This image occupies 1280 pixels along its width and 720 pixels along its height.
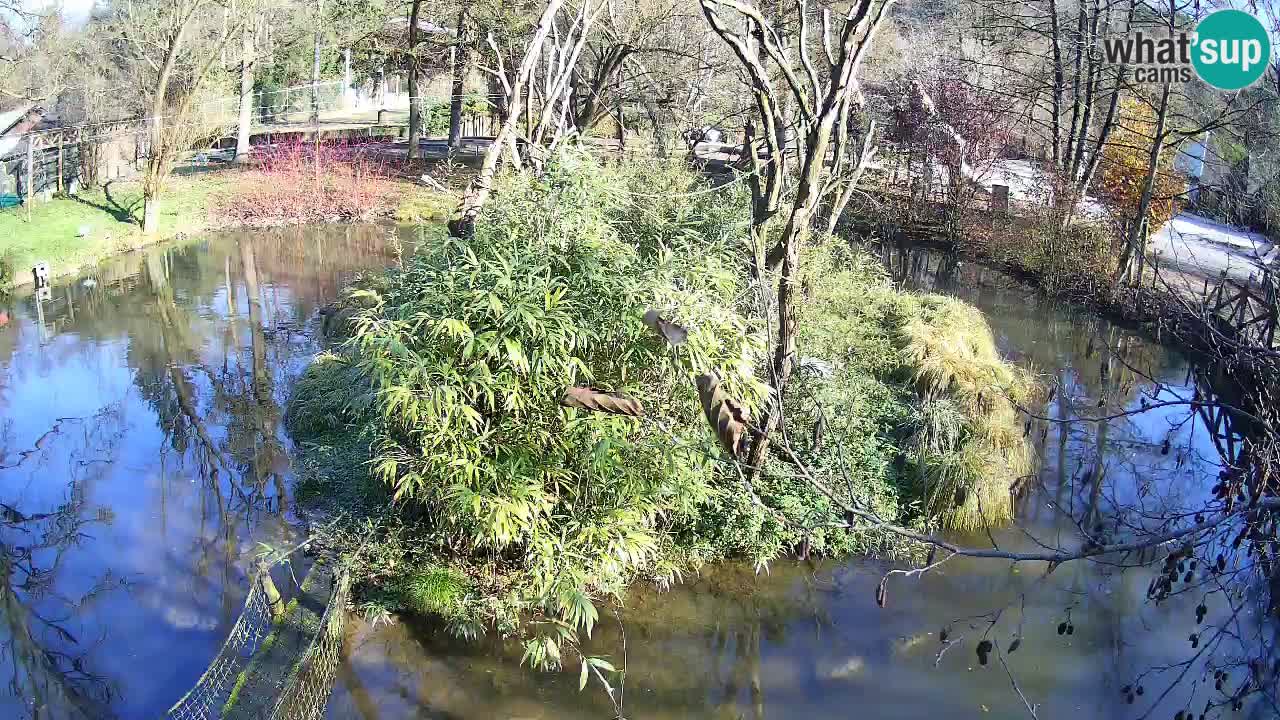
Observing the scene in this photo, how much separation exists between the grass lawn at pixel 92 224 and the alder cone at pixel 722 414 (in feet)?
45.0

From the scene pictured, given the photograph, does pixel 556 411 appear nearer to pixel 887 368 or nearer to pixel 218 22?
pixel 887 368

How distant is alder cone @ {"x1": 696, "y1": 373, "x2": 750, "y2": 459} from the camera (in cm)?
282

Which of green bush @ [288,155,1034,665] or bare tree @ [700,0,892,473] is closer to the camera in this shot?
green bush @ [288,155,1034,665]

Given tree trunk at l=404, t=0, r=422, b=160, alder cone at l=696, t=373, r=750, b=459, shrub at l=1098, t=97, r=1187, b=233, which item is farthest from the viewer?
tree trunk at l=404, t=0, r=422, b=160

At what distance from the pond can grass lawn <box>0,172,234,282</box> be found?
451 centimetres

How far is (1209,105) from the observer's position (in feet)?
48.6

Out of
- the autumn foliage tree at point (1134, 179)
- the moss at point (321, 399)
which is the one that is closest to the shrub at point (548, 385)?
the moss at point (321, 399)

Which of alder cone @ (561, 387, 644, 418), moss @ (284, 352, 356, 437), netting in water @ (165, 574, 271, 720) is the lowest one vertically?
netting in water @ (165, 574, 271, 720)

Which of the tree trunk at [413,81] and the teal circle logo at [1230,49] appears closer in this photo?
the teal circle logo at [1230,49]

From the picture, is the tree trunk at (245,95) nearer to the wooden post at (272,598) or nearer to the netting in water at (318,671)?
the wooden post at (272,598)

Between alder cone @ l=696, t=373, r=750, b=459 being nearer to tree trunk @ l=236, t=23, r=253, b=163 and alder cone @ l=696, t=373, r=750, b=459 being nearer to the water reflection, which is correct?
the water reflection

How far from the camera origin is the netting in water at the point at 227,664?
5.23m

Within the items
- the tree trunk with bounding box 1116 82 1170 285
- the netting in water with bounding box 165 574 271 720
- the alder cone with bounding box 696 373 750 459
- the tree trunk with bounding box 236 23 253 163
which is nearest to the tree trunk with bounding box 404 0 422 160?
the tree trunk with bounding box 236 23 253 163
